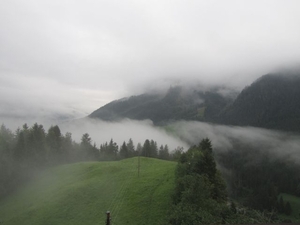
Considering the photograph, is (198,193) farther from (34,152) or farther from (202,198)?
(34,152)

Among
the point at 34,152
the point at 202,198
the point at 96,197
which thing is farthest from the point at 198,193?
the point at 34,152

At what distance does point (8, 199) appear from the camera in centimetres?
8762

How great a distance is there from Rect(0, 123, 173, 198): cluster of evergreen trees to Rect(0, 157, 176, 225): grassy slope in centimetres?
731

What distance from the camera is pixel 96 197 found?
7181cm

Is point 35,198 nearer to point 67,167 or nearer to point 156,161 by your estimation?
point 67,167

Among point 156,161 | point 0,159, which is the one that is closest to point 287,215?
point 156,161

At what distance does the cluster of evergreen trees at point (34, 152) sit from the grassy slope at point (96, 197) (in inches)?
288

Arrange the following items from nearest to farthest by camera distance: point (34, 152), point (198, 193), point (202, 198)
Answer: point (202, 198)
point (198, 193)
point (34, 152)

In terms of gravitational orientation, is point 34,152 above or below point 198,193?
above

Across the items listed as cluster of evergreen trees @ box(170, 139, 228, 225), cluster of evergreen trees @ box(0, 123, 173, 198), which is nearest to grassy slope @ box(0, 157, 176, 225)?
cluster of evergreen trees @ box(0, 123, 173, 198)

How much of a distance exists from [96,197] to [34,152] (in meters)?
51.1

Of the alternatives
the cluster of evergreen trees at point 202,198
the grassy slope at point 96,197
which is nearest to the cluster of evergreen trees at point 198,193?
the cluster of evergreen trees at point 202,198

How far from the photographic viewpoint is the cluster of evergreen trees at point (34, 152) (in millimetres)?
95875

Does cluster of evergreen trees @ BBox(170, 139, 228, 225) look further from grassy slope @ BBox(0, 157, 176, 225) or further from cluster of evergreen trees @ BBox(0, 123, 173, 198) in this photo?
cluster of evergreen trees @ BBox(0, 123, 173, 198)
